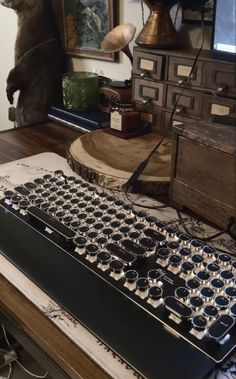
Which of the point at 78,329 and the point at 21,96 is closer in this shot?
the point at 78,329

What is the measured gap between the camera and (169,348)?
479 mm

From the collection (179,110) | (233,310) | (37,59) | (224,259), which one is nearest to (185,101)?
(179,110)

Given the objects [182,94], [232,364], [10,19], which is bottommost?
[232,364]

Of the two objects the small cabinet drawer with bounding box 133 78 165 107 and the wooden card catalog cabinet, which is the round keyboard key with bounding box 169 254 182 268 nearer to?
the wooden card catalog cabinet

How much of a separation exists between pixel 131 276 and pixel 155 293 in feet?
0.16

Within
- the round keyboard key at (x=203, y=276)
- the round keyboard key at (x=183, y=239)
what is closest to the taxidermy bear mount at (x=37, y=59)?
the round keyboard key at (x=183, y=239)

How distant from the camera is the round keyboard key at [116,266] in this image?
59 cm

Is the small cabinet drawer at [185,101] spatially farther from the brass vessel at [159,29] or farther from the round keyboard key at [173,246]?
the round keyboard key at [173,246]

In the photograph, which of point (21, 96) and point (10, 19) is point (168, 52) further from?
point (10, 19)

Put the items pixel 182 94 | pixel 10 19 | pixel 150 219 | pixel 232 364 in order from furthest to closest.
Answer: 1. pixel 10 19
2. pixel 182 94
3. pixel 150 219
4. pixel 232 364

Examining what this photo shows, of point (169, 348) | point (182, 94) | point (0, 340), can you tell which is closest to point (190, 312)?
point (169, 348)

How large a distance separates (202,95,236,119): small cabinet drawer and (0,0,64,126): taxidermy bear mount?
2.25 ft

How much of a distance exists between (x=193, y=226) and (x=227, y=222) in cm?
10

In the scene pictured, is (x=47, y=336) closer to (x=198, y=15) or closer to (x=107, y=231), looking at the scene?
(x=107, y=231)
